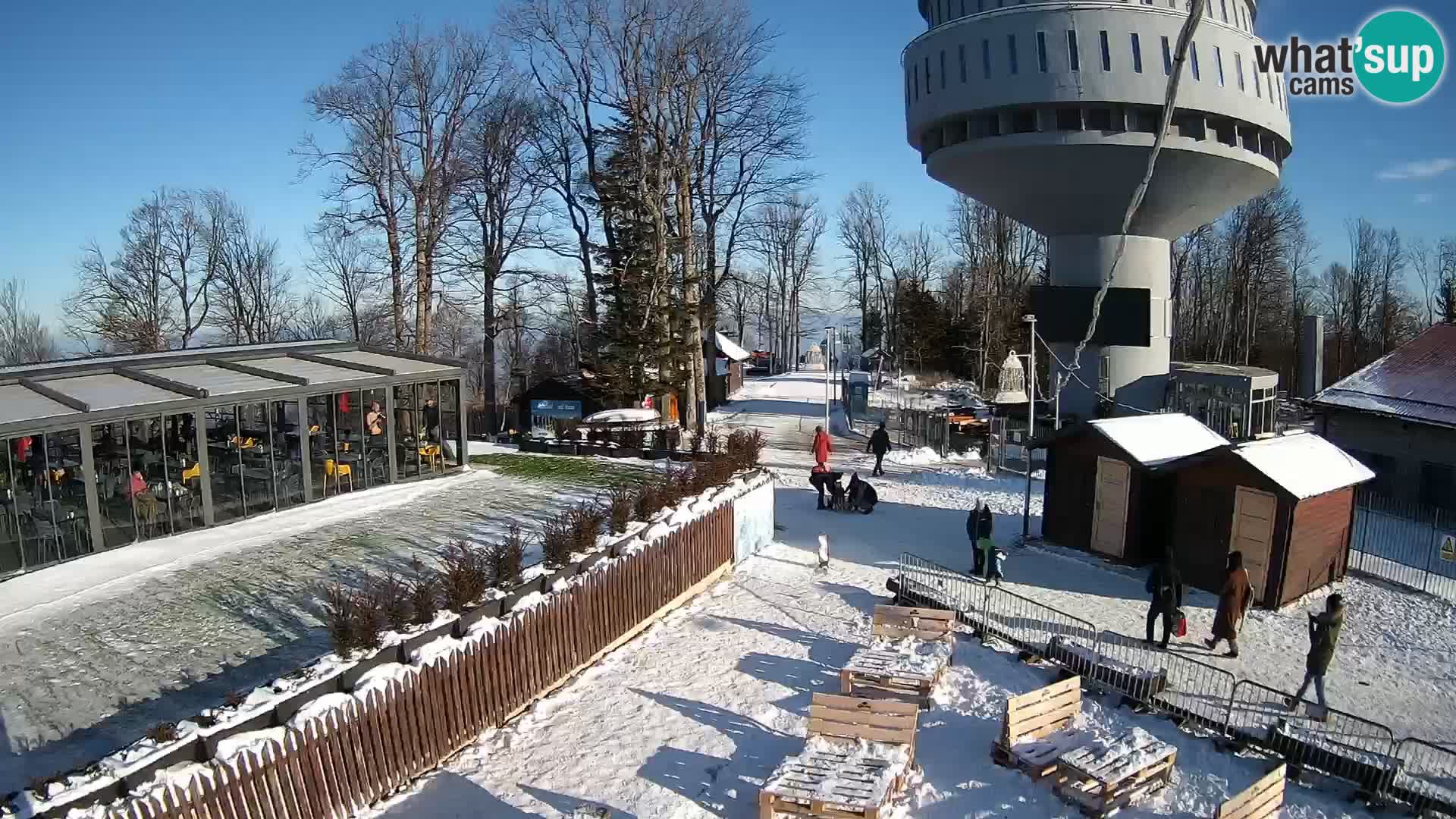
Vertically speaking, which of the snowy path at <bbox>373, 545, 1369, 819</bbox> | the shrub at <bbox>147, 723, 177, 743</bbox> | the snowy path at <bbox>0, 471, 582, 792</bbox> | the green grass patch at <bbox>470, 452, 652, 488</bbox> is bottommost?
the snowy path at <bbox>373, 545, 1369, 819</bbox>

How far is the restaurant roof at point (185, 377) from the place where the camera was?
46.1 feet

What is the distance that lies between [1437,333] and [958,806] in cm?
2477

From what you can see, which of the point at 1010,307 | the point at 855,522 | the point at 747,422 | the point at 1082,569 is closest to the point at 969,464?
the point at 855,522

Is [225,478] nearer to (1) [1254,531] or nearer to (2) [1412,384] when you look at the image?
(1) [1254,531]

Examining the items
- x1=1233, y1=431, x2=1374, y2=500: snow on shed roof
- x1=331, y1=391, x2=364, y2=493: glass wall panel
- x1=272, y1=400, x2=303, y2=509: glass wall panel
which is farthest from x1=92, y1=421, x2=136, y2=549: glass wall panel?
x1=1233, y1=431, x2=1374, y2=500: snow on shed roof

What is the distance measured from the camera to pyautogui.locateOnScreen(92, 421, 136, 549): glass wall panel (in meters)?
14.4

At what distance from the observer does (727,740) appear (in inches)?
411

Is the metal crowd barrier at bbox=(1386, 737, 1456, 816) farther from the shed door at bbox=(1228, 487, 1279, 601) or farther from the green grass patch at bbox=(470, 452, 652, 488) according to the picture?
the green grass patch at bbox=(470, 452, 652, 488)

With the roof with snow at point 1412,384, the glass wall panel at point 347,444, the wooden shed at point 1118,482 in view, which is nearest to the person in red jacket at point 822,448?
the wooden shed at point 1118,482

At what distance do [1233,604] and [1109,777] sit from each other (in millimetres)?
5210

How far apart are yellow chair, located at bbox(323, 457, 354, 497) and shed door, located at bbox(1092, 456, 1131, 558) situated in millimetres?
15311

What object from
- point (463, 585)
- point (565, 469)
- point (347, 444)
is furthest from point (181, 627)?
point (565, 469)

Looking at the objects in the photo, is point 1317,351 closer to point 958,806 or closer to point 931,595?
point 931,595

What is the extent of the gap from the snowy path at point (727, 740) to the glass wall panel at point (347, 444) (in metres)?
8.14
